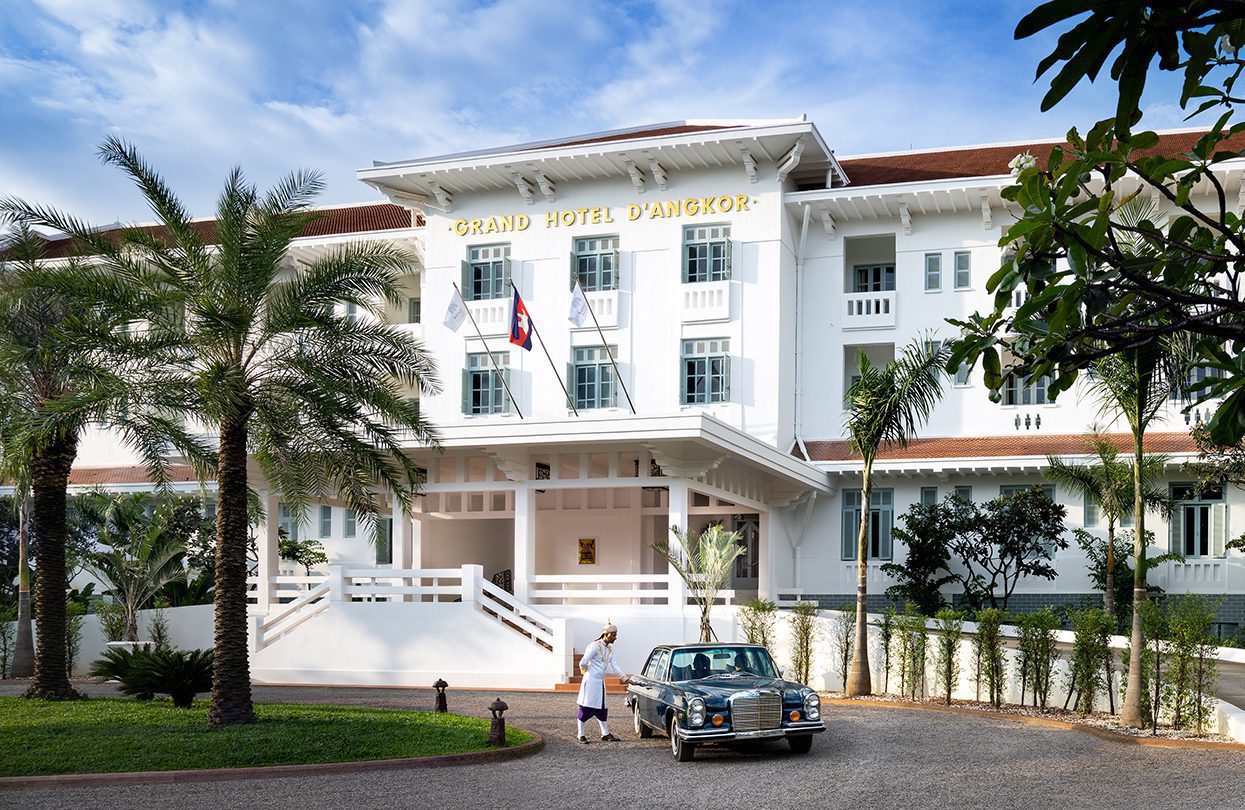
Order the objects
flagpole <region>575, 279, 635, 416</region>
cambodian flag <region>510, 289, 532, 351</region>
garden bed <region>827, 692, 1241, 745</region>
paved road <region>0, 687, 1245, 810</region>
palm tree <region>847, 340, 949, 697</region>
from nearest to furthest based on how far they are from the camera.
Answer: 1. paved road <region>0, 687, 1245, 810</region>
2. garden bed <region>827, 692, 1241, 745</region>
3. palm tree <region>847, 340, 949, 697</region>
4. cambodian flag <region>510, 289, 532, 351</region>
5. flagpole <region>575, 279, 635, 416</region>

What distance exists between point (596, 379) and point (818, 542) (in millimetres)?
6678

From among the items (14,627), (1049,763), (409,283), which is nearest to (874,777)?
(1049,763)

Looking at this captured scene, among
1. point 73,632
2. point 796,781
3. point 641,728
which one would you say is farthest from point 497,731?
point 73,632

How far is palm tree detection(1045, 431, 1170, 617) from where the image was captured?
1013 inches

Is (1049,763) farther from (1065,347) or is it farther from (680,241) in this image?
(680,241)

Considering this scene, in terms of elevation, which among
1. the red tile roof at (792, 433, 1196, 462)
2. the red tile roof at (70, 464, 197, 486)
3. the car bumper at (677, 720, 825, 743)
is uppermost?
the red tile roof at (792, 433, 1196, 462)

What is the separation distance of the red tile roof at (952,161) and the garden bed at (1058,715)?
584 inches

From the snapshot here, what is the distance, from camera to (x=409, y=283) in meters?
37.6

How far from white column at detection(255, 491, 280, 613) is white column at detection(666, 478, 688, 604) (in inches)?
326

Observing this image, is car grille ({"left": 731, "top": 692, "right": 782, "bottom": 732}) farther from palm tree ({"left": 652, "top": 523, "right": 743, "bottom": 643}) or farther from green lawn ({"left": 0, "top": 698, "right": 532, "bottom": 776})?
palm tree ({"left": 652, "top": 523, "right": 743, "bottom": 643})

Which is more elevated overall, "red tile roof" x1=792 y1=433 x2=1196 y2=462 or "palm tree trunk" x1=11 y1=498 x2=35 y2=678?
"red tile roof" x1=792 y1=433 x2=1196 y2=462

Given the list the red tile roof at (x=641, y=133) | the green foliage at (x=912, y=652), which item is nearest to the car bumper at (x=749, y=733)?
the green foliage at (x=912, y=652)

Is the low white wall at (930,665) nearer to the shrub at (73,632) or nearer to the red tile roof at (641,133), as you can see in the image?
the red tile roof at (641,133)

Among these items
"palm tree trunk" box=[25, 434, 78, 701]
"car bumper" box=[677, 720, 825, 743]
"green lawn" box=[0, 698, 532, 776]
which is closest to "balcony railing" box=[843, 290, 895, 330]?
"green lawn" box=[0, 698, 532, 776]
